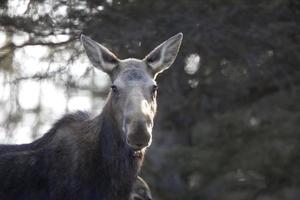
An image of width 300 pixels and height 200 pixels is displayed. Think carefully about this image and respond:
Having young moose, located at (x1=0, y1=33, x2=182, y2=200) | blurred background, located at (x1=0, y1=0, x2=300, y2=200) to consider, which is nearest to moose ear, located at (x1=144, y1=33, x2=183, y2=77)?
young moose, located at (x1=0, y1=33, x2=182, y2=200)

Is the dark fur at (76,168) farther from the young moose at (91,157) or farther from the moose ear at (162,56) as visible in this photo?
the moose ear at (162,56)

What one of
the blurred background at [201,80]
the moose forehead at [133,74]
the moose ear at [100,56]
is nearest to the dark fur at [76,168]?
the moose forehead at [133,74]

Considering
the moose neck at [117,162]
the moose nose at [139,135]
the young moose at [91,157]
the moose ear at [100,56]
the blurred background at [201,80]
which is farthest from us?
the blurred background at [201,80]

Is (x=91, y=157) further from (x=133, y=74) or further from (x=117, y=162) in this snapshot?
(x=133, y=74)

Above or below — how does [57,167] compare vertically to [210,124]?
above

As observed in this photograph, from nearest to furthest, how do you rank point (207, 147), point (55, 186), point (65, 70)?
1. point (55, 186)
2. point (65, 70)
3. point (207, 147)

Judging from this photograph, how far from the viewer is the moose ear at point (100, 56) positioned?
1167cm

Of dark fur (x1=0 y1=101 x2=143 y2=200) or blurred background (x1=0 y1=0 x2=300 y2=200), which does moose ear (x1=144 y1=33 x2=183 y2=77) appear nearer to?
dark fur (x1=0 y1=101 x2=143 y2=200)

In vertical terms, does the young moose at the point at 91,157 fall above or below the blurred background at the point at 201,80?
above

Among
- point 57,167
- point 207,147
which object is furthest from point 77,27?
point 57,167

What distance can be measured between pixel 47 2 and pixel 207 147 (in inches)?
165

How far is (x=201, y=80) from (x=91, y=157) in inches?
349

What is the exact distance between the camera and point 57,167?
11039 mm

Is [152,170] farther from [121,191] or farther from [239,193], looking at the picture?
[121,191]
